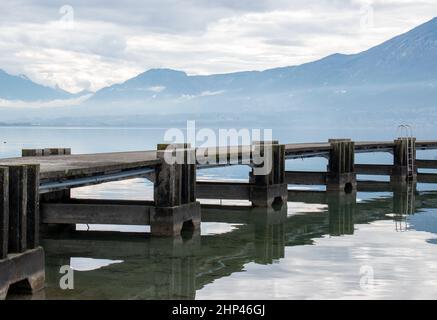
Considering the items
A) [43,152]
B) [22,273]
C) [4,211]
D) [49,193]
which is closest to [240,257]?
[49,193]

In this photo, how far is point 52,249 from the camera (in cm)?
2072

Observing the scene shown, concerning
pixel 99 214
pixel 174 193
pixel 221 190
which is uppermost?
pixel 174 193

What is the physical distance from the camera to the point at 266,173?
97.3ft

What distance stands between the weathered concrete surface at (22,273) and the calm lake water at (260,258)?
328 mm

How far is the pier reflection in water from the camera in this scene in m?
15.9

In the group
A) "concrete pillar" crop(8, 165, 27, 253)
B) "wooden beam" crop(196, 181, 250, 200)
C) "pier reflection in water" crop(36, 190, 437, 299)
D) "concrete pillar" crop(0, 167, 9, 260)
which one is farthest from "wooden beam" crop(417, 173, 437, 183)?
"concrete pillar" crop(0, 167, 9, 260)

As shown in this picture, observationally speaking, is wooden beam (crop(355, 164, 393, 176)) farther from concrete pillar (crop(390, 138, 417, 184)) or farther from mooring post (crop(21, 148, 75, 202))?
mooring post (crop(21, 148, 75, 202))

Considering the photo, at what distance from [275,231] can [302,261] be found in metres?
5.56

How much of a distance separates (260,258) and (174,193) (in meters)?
3.39

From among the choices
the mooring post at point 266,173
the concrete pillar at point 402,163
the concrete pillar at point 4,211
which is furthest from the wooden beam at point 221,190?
the concrete pillar at point 402,163

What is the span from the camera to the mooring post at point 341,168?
121 feet

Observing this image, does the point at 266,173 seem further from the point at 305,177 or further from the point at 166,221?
the point at 166,221

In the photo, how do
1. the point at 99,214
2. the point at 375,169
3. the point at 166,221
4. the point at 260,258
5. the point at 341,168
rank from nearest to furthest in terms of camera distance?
the point at 260,258 → the point at 99,214 → the point at 166,221 → the point at 341,168 → the point at 375,169
